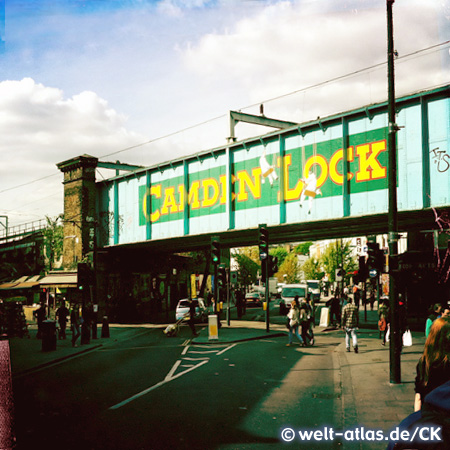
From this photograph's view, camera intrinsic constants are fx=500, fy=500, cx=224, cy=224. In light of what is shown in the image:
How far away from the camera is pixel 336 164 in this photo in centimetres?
2202

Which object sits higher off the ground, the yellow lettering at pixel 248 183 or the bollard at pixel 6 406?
the yellow lettering at pixel 248 183

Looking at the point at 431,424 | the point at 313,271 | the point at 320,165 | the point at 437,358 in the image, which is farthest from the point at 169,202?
the point at 313,271

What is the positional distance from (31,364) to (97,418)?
28.3ft

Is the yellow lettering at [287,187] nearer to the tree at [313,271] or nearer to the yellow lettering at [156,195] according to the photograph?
the yellow lettering at [156,195]

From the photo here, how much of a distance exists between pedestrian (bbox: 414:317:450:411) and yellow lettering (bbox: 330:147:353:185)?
18.7 m

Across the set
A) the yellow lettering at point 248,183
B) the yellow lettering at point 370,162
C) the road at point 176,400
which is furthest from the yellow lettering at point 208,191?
the road at point 176,400

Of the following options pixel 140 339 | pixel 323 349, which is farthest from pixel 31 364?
pixel 323 349

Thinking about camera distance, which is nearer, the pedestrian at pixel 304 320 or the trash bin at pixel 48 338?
the pedestrian at pixel 304 320

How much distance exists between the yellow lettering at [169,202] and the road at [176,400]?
1393 cm

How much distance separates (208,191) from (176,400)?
19121mm

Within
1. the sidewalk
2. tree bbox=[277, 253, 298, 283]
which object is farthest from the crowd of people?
tree bbox=[277, 253, 298, 283]

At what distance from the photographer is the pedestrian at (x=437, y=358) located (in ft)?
10.7

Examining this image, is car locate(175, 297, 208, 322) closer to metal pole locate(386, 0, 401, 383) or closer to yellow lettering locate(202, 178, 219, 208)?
yellow lettering locate(202, 178, 219, 208)

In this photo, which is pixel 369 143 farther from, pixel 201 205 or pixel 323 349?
pixel 201 205
